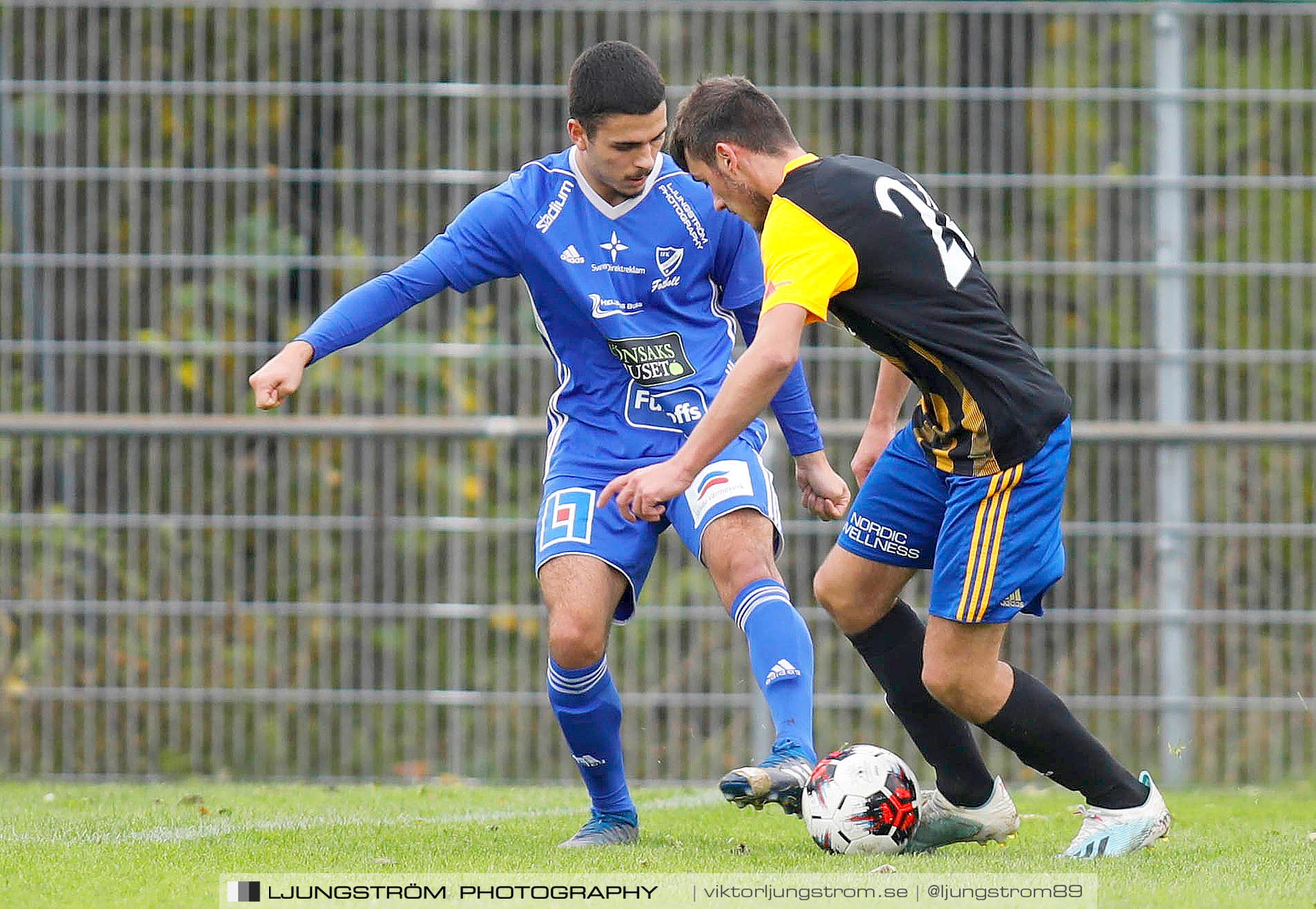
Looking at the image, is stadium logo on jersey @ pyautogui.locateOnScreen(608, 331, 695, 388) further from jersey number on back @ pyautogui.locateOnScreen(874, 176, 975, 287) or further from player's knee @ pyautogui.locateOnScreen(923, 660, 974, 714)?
player's knee @ pyautogui.locateOnScreen(923, 660, 974, 714)

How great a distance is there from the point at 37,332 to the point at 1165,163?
4.38m

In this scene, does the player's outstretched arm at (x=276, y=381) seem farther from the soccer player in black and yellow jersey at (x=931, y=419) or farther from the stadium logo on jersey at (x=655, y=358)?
the stadium logo on jersey at (x=655, y=358)

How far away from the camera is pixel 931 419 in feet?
14.1

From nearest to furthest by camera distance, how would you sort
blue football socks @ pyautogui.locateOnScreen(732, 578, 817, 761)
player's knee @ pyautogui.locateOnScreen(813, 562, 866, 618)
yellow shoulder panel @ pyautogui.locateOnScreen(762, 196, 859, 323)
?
yellow shoulder panel @ pyautogui.locateOnScreen(762, 196, 859, 323) → blue football socks @ pyautogui.locateOnScreen(732, 578, 817, 761) → player's knee @ pyautogui.locateOnScreen(813, 562, 866, 618)

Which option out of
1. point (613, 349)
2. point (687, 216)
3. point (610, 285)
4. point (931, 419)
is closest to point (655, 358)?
point (613, 349)

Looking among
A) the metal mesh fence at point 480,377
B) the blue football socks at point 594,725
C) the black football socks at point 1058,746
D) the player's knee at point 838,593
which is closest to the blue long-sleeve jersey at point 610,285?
the player's knee at point 838,593

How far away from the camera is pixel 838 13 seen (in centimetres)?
709

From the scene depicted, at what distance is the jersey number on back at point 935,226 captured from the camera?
408 centimetres

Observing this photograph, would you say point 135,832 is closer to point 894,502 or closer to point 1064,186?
point 894,502

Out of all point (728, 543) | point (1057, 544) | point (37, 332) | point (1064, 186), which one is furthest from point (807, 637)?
point (37, 332)

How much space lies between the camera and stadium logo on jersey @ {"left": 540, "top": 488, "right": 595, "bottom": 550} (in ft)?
15.2

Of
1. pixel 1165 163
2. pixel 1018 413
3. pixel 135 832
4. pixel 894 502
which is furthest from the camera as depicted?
pixel 1165 163

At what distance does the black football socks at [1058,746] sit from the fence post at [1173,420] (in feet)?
8.47

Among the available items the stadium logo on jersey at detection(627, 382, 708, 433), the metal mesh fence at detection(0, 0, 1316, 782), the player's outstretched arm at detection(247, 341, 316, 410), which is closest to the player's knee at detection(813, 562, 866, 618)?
the stadium logo on jersey at detection(627, 382, 708, 433)
